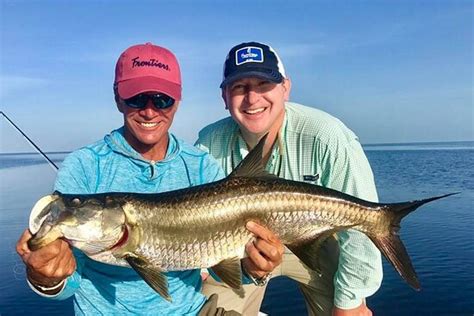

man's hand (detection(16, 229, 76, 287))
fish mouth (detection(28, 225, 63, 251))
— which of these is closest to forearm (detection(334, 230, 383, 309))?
man's hand (detection(16, 229, 76, 287))

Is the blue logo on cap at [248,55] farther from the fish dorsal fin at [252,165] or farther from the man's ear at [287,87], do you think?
the fish dorsal fin at [252,165]

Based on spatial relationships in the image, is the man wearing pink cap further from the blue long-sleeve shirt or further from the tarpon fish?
the tarpon fish

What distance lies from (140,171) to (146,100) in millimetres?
602

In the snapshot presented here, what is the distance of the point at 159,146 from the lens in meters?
4.24

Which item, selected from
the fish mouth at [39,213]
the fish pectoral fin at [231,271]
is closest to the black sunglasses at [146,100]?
the fish mouth at [39,213]

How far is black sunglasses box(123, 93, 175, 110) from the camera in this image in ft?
13.2

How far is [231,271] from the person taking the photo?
12.6 ft

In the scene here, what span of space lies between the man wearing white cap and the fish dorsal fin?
4.08 feet

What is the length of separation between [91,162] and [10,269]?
8197 millimetres

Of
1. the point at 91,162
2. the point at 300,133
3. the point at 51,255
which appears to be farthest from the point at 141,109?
the point at 300,133

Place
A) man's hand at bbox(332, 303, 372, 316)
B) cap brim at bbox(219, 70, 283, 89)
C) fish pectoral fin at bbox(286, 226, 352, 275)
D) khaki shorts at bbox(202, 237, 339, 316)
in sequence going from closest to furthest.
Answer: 1. fish pectoral fin at bbox(286, 226, 352, 275)
2. cap brim at bbox(219, 70, 283, 89)
3. man's hand at bbox(332, 303, 372, 316)
4. khaki shorts at bbox(202, 237, 339, 316)

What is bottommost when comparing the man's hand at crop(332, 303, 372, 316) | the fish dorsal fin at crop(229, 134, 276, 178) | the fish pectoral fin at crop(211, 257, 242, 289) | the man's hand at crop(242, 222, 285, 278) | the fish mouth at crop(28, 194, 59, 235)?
the man's hand at crop(332, 303, 372, 316)

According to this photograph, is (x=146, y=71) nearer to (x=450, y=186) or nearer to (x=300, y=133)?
(x=300, y=133)

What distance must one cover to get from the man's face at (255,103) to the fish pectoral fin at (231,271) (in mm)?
1747
